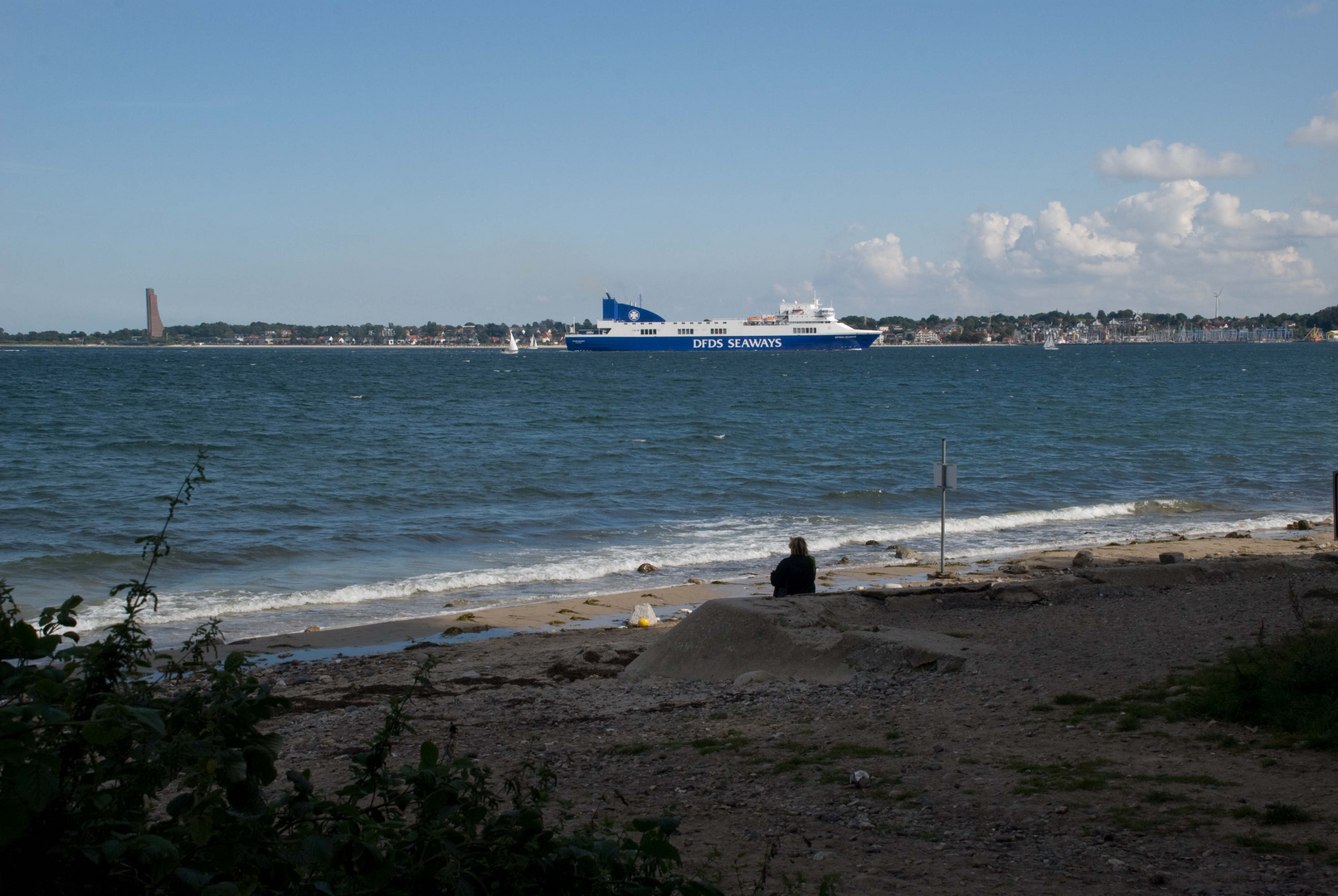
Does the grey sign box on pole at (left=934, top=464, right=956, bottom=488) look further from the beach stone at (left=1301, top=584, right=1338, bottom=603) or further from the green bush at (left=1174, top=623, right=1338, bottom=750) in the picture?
the green bush at (left=1174, top=623, right=1338, bottom=750)

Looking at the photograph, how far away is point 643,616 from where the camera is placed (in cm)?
1216

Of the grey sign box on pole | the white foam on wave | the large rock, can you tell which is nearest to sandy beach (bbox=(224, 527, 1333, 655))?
the white foam on wave

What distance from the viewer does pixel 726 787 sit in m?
5.77

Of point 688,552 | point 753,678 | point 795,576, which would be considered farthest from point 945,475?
point 753,678

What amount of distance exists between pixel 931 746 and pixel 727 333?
13484 cm

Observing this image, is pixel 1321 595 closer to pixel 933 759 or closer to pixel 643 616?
pixel 933 759

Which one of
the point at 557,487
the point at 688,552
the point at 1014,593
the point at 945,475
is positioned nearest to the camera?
the point at 1014,593

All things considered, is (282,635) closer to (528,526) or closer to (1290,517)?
(528,526)

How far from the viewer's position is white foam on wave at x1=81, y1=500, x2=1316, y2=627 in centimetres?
1372

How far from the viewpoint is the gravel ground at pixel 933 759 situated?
4.46m

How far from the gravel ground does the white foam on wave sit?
13.2ft

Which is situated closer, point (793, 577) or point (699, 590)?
point (793, 577)

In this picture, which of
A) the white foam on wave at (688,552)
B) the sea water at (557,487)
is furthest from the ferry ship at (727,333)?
the white foam on wave at (688,552)

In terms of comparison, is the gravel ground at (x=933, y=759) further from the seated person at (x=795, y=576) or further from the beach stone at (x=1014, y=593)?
the seated person at (x=795, y=576)
